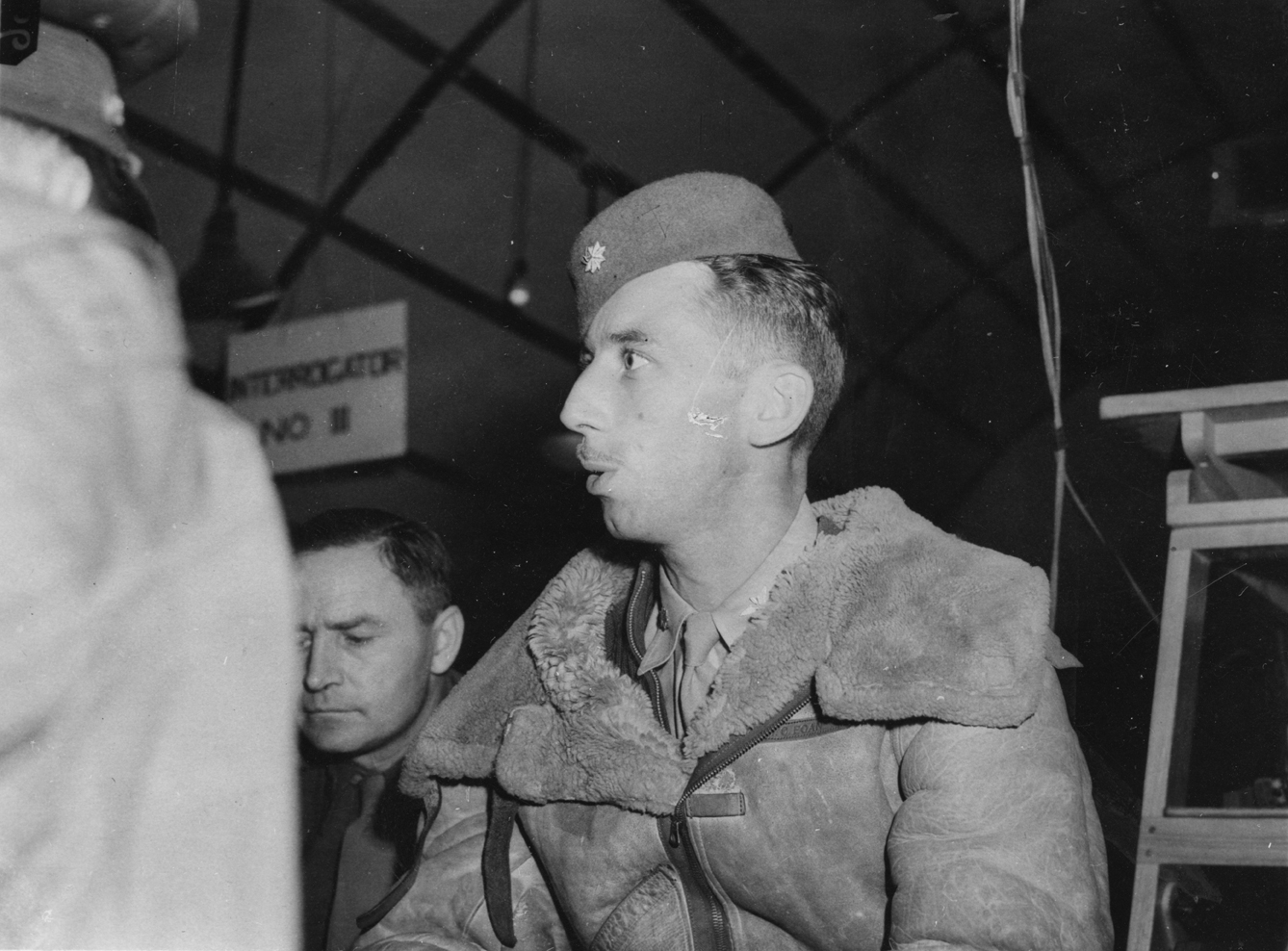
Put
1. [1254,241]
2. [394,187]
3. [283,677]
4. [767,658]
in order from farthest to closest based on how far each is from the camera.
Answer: [394,187] → [1254,241] → [283,677] → [767,658]

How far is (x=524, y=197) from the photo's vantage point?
2736 mm

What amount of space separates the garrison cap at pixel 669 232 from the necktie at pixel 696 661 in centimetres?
38

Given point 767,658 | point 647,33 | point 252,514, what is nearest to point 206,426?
point 252,514

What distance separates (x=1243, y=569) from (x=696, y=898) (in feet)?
2.63

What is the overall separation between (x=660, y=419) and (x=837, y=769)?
41 cm

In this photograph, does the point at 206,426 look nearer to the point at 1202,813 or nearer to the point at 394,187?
the point at 394,187

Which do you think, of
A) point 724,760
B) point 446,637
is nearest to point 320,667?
point 446,637

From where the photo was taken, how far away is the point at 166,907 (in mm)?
1538

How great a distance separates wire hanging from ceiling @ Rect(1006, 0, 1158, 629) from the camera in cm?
208

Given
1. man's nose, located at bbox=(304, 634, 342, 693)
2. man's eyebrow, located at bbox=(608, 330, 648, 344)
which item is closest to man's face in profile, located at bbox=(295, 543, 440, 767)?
man's nose, located at bbox=(304, 634, 342, 693)

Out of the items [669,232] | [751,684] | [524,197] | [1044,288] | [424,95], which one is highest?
[424,95]

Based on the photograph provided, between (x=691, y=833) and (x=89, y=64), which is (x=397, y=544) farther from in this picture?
(x=691, y=833)

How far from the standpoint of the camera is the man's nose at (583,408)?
150 cm

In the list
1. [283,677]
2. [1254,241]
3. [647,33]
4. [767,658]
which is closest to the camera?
[767,658]
